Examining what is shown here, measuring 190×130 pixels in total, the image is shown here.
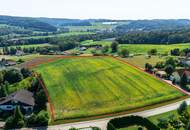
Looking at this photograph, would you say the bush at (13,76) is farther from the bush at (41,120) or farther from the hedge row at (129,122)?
the hedge row at (129,122)

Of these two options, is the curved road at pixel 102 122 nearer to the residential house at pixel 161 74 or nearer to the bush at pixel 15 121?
the bush at pixel 15 121

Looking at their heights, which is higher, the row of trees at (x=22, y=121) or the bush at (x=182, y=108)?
the bush at (x=182, y=108)

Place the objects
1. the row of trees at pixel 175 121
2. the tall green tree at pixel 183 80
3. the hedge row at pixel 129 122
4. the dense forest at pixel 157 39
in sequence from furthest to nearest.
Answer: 1. the dense forest at pixel 157 39
2. the tall green tree at pixel 183 80
3. the hedge row at pixel 129 122
4. the row of trees at pixel 175 121

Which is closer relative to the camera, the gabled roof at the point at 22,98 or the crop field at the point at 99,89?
the gabled roof at the point at 22,98

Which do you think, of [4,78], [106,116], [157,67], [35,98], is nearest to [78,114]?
[106,116]

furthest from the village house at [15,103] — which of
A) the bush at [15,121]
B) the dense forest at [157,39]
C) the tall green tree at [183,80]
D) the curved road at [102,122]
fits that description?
the dense forest at [157,39]

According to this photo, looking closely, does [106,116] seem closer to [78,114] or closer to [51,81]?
[78,114]

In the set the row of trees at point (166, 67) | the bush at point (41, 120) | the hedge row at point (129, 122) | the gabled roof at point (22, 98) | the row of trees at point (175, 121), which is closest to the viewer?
the row of trees at point (175, 121)

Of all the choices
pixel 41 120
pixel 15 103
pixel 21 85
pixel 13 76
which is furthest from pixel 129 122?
pixel 13 76

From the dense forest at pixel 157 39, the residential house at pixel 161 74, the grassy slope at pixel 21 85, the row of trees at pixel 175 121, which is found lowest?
the dense forest at pixel 157 39
